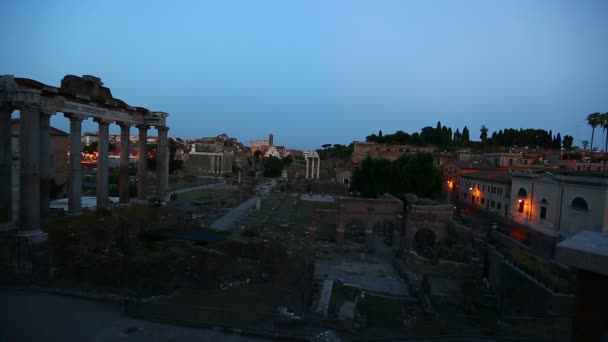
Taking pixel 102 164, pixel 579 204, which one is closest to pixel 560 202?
pixel 579 204

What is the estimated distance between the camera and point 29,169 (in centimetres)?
1405

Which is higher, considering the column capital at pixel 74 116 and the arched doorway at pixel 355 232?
the column capital at pixel 74 116

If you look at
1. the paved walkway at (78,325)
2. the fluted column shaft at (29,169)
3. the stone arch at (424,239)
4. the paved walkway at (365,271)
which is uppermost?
the fluted column shaft at (29,169)

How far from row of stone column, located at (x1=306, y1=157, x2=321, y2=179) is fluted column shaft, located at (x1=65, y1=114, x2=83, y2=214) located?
82.8m

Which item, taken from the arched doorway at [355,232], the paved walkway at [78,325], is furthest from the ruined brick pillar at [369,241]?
the paved walkway at [78,325]

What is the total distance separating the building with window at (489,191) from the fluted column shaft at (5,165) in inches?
1613

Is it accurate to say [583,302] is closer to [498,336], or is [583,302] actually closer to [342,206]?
[498,336]

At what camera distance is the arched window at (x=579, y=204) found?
27420 millimetres

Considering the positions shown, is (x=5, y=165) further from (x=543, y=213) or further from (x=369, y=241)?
(x=543, y=213)

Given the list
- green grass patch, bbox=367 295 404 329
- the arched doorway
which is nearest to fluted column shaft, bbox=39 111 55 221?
green grass patch, bbox=367 295 404 329

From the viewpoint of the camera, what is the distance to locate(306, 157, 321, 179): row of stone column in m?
102

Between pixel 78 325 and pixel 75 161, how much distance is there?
1081cm

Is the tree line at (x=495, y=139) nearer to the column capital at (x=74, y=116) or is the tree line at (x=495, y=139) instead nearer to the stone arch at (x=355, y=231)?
the stone arch at (x=355, y=231)

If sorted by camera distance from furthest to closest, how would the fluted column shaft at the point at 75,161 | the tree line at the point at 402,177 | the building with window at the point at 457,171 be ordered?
the building with window at the point at 457,171
the tree line at the point at 402,177
the fluted column shaft at the point at 75,161
